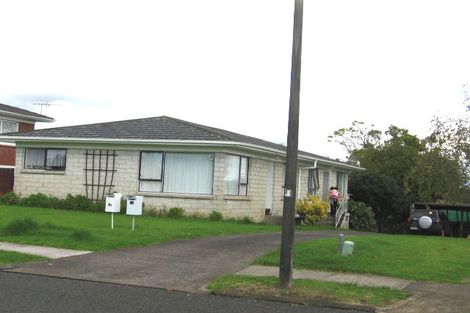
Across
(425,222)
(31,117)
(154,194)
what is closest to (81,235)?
(154,194)

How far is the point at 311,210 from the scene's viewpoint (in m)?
25.9

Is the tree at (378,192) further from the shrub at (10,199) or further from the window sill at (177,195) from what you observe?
the shrub at (10,199)

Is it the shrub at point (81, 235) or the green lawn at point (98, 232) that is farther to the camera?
the shrub at point (81, 235)

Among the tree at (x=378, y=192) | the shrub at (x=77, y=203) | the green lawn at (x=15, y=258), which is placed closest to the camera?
the green lawn at (x=15, y=258)

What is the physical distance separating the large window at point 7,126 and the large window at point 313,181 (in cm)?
1570

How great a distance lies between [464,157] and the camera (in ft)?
103

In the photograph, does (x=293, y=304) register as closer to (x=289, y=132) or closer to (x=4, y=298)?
(x=289, y=132)

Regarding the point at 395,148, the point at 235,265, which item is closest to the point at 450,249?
the point at 235,265

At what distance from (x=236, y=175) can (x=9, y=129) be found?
564 inches

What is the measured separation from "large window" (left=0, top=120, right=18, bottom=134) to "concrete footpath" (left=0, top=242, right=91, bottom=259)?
18.7 meters

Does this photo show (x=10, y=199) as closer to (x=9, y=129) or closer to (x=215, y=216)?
(x=9, y=129)

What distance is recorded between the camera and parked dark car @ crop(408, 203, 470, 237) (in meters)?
25.8

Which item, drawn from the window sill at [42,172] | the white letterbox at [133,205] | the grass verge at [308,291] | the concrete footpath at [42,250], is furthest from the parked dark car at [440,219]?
the concrete footpath at [42,250]

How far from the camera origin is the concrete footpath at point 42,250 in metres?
11.7
